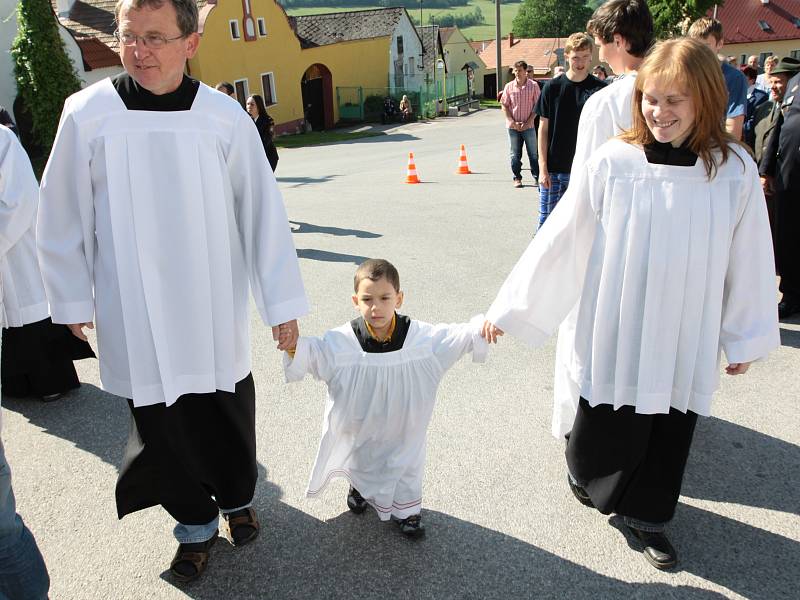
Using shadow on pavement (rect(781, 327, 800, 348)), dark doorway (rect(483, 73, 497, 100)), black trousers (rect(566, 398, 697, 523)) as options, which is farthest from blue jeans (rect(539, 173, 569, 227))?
dark doorway (rect(483, 73, 497, 100))

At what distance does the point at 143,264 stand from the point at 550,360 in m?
3.12

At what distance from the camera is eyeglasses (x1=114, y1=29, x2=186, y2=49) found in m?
2.51

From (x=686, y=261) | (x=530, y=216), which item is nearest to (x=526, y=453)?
(x=686, y=261)

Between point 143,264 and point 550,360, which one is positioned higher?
point 143,264

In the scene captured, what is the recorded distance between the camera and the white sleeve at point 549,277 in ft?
9.81

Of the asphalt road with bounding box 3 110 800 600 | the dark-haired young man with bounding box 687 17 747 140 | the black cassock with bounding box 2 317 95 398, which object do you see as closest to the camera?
the asphalt road with bounding box 3 110 800 600

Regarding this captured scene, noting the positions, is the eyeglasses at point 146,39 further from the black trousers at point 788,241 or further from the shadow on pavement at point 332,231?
the shadow on pavement at point 332,231

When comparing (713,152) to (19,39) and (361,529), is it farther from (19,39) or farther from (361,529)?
(19,39)

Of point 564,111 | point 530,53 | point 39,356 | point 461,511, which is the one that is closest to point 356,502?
point 461,511

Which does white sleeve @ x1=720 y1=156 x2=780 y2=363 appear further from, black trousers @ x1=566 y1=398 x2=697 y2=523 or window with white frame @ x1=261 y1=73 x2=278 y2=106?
window with white frame @ x1=261 y1=73 x2=278 y2=106

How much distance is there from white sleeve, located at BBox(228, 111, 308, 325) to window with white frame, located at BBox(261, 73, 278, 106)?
1229 inches

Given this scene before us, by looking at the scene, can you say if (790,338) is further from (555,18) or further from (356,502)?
(555,18)

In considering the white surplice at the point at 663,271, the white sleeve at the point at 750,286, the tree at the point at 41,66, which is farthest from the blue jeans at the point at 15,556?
the tree at the point at 41,66

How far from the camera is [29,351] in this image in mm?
4500
